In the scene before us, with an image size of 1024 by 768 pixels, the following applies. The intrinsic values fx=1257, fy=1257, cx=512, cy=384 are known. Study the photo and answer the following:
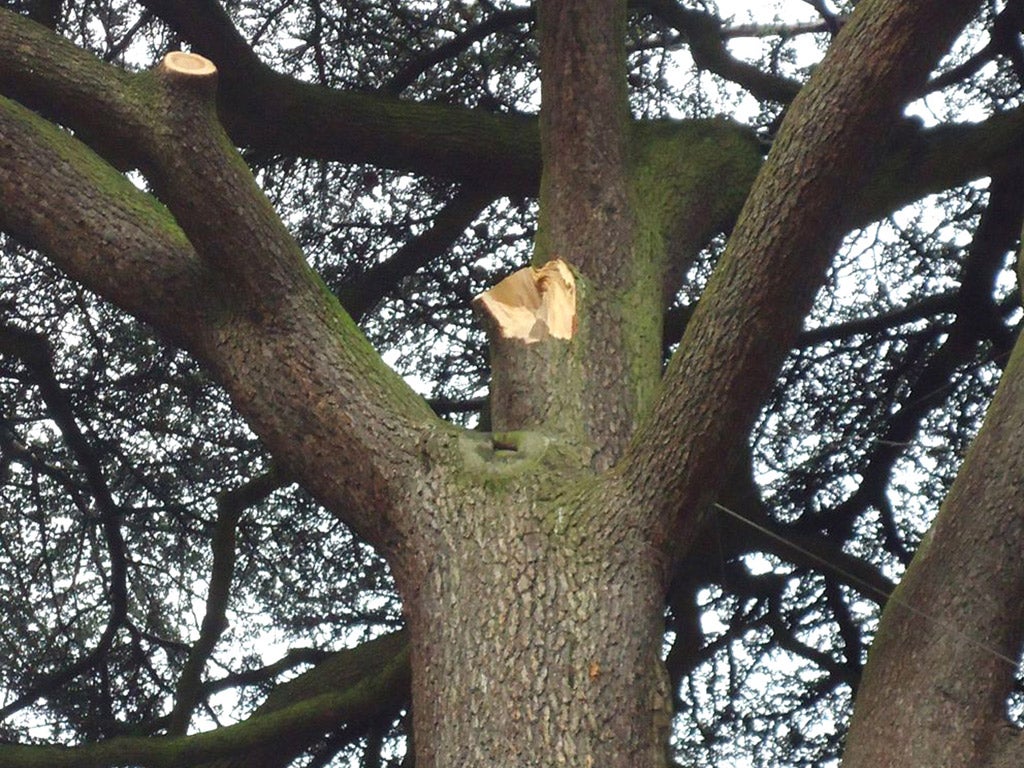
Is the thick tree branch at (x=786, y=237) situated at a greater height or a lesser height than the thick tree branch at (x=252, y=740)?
greater

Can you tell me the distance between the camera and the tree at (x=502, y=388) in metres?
2.50

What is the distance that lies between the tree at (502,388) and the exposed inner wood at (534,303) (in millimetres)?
14

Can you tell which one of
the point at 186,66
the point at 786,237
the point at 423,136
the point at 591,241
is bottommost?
the point at 786,237

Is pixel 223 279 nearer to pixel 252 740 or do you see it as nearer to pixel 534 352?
pixel 534 352

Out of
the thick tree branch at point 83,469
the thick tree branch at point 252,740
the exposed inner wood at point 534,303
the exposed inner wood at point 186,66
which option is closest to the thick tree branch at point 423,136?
the thick tree branch at point 83,469

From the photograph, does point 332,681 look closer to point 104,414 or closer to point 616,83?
point 104,414

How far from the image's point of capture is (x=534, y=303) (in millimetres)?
3428

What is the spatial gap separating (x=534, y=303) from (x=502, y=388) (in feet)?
1.02

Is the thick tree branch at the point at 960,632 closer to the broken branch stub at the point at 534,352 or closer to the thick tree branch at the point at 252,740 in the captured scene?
the broken branch stub at the point at 534,352

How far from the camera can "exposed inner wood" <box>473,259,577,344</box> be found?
3.29 metres

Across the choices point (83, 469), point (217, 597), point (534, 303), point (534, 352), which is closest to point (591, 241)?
point (534, 303)

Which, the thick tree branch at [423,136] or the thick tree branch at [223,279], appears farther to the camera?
the thick tree branch at [423,136]

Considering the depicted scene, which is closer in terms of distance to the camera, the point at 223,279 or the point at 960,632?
the point at 960,632

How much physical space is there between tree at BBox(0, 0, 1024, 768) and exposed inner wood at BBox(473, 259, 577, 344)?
0.01m
